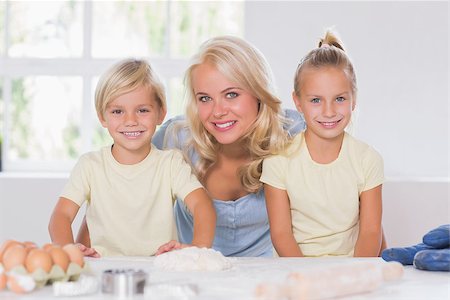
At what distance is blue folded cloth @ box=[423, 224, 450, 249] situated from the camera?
63.2 inches

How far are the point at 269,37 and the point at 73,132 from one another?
1.30 metres

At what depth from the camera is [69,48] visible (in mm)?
4590

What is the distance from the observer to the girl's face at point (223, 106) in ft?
7.23

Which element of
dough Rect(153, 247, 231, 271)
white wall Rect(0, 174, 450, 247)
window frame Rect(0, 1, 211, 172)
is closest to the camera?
dough Rect(153, 247, 231, 271)

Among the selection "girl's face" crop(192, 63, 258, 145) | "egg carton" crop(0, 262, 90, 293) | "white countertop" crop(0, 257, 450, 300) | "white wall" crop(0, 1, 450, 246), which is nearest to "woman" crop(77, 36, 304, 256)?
"girl's face" crop(192, 63, 258, 145)

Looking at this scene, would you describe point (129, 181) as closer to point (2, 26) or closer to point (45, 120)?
point (45, 120)

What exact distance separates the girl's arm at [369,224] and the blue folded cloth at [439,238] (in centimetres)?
44

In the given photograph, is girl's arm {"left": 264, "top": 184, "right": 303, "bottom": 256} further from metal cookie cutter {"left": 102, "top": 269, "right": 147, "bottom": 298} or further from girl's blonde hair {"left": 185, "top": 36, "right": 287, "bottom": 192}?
metal cookie cutter {"left": 102, "top": 269, "right": 147, "bottom": 298}

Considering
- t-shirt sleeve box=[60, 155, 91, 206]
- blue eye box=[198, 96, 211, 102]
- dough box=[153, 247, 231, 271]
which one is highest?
blue eye box=[198, 96, 211, 102]

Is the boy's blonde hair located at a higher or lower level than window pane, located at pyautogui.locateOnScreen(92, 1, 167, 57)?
lower

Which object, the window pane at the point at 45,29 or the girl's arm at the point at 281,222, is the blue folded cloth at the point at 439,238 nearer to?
the girl's arm at the point at 281,222

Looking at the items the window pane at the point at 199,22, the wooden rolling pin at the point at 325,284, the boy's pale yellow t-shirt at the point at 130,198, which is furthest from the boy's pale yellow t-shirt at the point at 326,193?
the window pane at the point at 199,22

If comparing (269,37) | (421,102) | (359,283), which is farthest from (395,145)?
(359,283)

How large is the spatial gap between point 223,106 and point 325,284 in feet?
3.39
